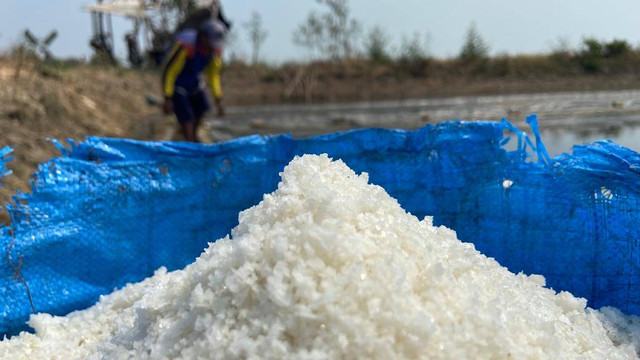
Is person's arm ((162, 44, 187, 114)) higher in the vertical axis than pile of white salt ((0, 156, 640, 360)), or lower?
higher

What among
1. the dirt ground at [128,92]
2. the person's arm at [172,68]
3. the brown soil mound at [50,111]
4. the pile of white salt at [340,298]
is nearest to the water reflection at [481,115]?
the dirt ground at [128,92]

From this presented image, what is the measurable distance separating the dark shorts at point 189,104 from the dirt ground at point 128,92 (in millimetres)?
1123

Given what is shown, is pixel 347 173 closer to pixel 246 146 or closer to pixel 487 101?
pixel 246 146

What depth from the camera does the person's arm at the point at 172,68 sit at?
5750mm

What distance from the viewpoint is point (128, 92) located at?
11.4 metres

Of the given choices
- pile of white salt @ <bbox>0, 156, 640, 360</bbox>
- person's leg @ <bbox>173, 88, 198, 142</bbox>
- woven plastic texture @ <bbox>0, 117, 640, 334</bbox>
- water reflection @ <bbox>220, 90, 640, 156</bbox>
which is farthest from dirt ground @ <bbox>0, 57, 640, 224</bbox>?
pile of white salt @ <bbox>0, 156, 640, 360</bbox>

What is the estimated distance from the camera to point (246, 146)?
2717 millimetres

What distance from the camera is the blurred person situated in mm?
5754

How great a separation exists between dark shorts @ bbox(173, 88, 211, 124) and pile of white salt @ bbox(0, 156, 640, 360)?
4.39 m

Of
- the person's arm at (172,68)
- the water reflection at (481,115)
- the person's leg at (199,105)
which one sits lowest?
the water reflection at (481,115)

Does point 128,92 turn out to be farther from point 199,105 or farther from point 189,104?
point 189,104

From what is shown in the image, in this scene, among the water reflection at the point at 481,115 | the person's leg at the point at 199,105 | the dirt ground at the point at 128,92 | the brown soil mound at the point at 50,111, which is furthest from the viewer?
the water reflection at the point at 481,115

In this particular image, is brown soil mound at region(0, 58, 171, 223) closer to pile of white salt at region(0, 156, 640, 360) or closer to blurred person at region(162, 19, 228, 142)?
blurred person at region(162, 19, 228, 142)

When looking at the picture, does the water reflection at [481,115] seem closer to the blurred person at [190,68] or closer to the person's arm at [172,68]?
the blurred person at [190,68]
